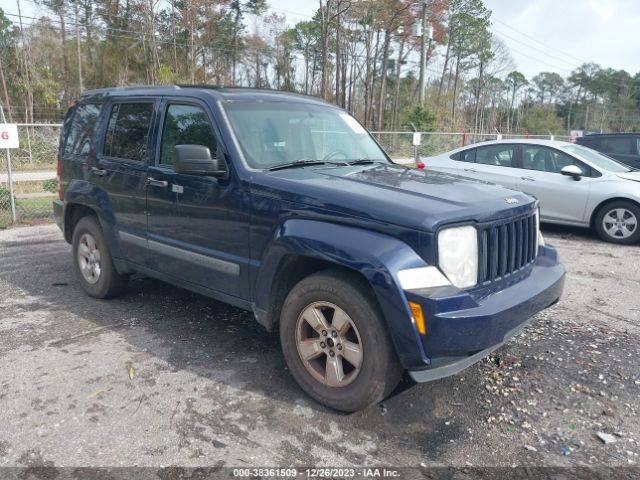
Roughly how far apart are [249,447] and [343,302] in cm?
95

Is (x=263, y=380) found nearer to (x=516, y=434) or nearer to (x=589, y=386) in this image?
(x=516, y=434)

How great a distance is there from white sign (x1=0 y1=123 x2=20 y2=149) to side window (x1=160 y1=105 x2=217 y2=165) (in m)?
5.25

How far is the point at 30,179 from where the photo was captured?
1323 cm

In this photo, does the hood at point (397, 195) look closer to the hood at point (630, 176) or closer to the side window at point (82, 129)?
the side window at point (82, 129)

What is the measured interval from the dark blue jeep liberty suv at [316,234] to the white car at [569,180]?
14.8 feet

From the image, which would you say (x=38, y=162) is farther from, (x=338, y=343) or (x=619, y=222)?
(x=338, y=343)

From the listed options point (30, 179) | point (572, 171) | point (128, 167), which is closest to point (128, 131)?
point (128, 167)

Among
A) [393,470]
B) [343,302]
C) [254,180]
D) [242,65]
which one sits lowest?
[393,470]

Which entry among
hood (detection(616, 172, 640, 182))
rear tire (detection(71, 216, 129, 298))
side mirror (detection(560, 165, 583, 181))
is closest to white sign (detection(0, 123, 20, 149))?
rear tire (detection(71, 216, 129, 298))

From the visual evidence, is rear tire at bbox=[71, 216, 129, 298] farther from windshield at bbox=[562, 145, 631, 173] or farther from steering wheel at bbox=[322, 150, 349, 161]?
windshield at bbox=[562, 145, 631, 173]

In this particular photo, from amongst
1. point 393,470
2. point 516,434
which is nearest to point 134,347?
point 393,470

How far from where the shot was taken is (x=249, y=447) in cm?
290

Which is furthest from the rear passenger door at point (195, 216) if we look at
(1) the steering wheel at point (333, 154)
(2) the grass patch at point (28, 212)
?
(2) the grass patch at point (28, 212)

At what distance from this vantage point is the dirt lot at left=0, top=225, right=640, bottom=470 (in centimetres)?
287
